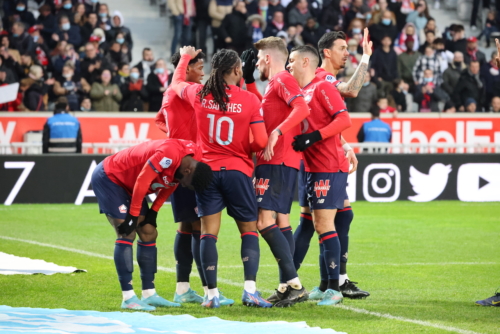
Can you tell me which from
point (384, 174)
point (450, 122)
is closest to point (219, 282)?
point (384, 174)

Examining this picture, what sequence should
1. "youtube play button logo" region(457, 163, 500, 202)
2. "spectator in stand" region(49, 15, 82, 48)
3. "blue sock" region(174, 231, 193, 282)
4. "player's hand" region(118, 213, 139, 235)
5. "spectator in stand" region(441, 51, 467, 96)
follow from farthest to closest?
"spectator in stand" region(441, 51, 467, 96) < "spectator in stand" region(49, 15, 82, 48) < "youtube play button logo" region(457, 163, 500, 202) < "blue sock" region(174, 231, 193, 282) < "player's hand" region(118, 213, 139, 235)

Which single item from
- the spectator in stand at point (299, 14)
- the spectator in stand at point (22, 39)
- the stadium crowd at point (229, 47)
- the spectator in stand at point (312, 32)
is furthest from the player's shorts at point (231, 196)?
the spectator in stand at point (299, 14)

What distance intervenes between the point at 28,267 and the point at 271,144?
335 cm

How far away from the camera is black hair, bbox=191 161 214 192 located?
5980 mm

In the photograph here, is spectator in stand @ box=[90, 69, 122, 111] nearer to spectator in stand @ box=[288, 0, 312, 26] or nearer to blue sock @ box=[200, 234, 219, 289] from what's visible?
spectator in stand @ box=[288, 0, 312, 26]

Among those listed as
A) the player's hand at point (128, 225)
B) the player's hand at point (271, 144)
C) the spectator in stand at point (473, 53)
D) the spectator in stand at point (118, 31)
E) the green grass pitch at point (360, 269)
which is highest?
the spectator in stand at point (118, 31)

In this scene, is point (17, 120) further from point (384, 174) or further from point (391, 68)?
point (391, 68)

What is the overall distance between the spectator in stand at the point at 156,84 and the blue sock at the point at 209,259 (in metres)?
11.9

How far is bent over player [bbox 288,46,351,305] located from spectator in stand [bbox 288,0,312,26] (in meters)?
13.6

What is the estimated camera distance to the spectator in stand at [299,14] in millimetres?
20250

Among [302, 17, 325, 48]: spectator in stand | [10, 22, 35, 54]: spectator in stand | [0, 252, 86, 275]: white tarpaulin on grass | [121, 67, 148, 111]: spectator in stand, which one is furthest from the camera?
[302, 17, 325, 48]: spectator in stand

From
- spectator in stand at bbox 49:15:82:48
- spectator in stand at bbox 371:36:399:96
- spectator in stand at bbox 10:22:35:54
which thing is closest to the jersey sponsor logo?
spectator in stand at bbox 10:22:35:54

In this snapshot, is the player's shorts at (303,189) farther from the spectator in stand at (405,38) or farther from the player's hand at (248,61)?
the spectator in stand at (405,38)

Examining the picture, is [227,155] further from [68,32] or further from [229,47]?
[229,47]
